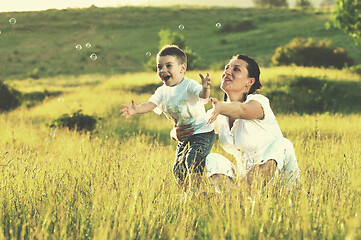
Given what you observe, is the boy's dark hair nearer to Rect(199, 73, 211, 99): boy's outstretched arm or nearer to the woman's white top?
Rect(199, 73, 211, 99): boy's outstretched arm

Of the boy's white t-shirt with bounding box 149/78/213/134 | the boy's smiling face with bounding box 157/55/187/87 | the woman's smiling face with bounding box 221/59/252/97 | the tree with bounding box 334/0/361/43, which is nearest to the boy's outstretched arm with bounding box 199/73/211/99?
the woman's smiling face with bounding box 221/59/252/97

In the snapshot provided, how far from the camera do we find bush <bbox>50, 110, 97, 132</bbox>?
12.5 metres

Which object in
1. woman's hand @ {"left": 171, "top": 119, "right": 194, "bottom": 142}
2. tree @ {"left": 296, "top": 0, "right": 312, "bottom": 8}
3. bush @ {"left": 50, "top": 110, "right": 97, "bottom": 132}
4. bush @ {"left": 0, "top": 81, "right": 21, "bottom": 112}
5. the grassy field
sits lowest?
bush @ {"left": 0, "top": 81, "right": 21, "bottom": 112}

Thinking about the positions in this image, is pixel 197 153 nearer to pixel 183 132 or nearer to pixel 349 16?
pixel 183 132

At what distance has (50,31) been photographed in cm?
7369

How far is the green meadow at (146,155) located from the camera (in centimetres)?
354

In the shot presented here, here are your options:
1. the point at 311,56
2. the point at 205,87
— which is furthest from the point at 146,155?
the point at 311,56

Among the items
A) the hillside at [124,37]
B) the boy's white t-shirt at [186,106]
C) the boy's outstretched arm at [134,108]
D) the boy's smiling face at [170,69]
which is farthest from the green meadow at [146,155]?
the boy's smiling face at [170,69]

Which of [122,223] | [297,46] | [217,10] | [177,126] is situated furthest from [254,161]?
[217,10]

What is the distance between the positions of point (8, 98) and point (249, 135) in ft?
64.1

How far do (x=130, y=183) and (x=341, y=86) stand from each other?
17972 mm

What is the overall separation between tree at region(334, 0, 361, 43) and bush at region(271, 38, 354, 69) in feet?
26.8

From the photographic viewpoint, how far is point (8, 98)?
853 inches

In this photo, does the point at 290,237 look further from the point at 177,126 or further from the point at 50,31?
the point at 50,31
